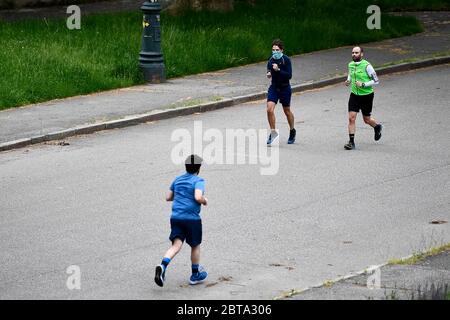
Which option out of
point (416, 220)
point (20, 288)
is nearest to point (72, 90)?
point (416, 220)

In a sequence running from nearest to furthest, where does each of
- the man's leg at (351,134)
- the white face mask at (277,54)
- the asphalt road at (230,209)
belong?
the asphalt road at (230,209)
the man's leg at (351,134)
the white face mask at (277,54)

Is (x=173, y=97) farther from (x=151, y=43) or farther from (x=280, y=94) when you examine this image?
(x=280, y=94)

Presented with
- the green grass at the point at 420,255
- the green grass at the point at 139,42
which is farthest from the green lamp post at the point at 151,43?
the green grass at the point at 420,255

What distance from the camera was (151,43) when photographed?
24172mm

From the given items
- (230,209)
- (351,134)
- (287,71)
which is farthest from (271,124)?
(230,209)

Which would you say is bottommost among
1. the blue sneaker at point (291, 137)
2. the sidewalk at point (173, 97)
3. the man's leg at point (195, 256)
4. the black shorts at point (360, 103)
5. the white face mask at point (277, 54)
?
the sidewalk at point (173, 97)

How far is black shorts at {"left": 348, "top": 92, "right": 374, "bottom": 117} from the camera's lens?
1831 cm

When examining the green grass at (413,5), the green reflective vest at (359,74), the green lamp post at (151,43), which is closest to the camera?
the green reflective vest at (359,74)

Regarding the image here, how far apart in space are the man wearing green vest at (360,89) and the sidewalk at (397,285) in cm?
686

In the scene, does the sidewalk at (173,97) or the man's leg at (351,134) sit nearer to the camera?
the man's leg at (351,134)

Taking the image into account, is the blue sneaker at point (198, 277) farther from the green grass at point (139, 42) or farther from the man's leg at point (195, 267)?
the green grass at point (139, 42)

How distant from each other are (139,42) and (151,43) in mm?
1707

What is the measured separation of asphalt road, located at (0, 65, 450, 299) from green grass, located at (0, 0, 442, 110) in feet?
11.3

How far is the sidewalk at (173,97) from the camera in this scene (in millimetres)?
19750
